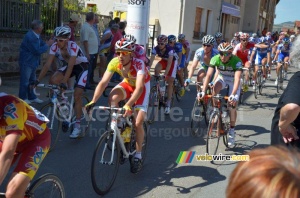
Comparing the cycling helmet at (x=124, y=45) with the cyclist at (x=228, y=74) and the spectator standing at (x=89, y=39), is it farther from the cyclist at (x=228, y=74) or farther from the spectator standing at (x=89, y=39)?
the spectator standing at (x=89, y=39)

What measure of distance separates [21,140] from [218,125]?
4278 mm

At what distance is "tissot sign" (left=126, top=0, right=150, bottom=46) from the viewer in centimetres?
1138

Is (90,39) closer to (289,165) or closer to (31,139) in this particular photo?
(31,139)

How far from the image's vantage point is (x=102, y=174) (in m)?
4.92

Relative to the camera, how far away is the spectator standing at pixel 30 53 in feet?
28.8

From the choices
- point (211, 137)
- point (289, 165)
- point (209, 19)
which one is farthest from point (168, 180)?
point (209, 19)

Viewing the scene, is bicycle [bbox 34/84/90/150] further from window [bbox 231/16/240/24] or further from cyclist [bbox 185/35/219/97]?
window [bbox 231/16/240/24]

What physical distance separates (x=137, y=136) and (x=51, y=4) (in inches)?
406

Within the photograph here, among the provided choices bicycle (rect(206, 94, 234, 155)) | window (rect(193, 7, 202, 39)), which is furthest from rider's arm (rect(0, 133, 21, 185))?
window (rect(193, 7, 202, 39))

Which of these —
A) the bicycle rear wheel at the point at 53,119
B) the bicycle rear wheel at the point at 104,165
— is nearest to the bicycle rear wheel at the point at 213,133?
the bicycle rear wheel at the point at 104,165

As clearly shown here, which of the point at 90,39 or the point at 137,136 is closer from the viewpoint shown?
the point at 137,136

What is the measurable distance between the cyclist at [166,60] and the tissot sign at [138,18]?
268cm

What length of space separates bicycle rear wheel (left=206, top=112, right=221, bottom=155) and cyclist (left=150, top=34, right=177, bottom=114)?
7.79 ft

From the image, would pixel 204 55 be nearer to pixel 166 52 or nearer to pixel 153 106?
pixel 166 52
